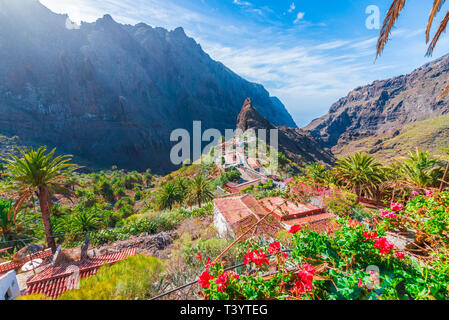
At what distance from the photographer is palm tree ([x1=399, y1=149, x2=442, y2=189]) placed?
7730 mm

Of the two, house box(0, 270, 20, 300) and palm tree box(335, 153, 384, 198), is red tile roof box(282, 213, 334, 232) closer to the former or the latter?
palm tree box(335, 153, 384, 198)

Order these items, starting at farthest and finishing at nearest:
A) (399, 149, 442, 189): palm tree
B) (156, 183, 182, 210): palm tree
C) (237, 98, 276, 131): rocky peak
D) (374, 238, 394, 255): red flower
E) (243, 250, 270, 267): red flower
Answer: (237, 98, 276, 131): rocky peak
(156, 183, 182, 210): palm tree
(399, 149, 442, 189): palm tree
(243, 250, 270, 267): red flower
(374, 238, 394, 255): red flower

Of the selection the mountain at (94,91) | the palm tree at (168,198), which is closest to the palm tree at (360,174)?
the palm tree at (168,198)

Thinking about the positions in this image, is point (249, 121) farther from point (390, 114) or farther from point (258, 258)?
point (390, 114)

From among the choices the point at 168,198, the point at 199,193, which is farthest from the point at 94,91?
the point at 199,193

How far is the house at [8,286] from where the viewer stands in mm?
4009

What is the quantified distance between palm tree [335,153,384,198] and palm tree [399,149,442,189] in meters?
1.21

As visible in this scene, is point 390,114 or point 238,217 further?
point 390,114

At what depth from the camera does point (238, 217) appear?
32.2ft

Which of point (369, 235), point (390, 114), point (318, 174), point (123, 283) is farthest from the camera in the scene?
point (390, 114)

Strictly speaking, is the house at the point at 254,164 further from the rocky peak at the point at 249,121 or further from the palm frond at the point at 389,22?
the palm frond at the point at 389,22

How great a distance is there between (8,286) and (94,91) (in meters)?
111

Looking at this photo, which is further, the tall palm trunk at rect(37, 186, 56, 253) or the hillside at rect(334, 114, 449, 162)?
the hillside at rect(334, 114, 449, 162)

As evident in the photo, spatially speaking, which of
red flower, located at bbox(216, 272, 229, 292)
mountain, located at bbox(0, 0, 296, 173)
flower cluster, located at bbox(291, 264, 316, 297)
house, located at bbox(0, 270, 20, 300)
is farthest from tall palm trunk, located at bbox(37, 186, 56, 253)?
mountain, located at bbox(0, 0, 296, 173)
